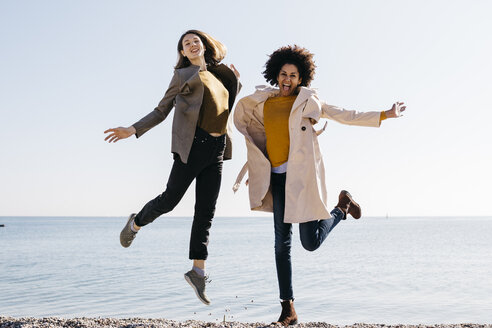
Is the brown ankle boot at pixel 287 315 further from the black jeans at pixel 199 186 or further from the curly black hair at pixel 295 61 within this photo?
the curly black hair at pixel 295 61

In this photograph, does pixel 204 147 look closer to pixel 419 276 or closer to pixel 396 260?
pixel 419 276

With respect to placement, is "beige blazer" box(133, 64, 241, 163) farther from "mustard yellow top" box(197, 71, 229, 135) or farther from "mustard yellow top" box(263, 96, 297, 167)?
"mustard yellow top" box(263, 96, 297, 167)

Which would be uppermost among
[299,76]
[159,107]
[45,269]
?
[299,76]

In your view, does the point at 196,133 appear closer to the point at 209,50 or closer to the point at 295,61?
the point at 209,50

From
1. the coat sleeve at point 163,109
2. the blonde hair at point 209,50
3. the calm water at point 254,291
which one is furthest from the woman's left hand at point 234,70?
the calm water at point 254,291

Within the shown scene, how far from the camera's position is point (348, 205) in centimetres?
572

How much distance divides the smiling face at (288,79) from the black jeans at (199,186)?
2.56ft

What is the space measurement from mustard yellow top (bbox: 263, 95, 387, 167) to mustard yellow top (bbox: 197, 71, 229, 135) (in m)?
0.42

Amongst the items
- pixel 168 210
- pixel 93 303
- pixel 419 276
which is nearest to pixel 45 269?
pixel 93 303

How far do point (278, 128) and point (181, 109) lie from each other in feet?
3.05

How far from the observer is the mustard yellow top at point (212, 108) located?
4.93 m

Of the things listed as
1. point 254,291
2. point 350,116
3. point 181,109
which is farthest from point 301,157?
point 254,291

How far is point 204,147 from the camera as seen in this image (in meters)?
4.90

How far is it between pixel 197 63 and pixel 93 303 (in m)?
9.30
